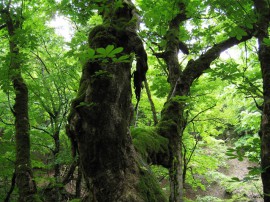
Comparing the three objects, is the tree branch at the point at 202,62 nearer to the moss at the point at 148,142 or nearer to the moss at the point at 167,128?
the moss at the point at 167,128

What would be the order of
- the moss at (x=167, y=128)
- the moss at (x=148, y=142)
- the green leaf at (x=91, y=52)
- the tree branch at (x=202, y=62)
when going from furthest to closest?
the tree branch at (x=202, y=62) → the moss at (x=167, y=128) → the moss at (x=148, y=142) → the green leaf at (x=91, y=52)

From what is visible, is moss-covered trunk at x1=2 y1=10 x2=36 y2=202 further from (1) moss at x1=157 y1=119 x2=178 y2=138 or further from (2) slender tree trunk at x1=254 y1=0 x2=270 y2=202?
(2) slender tree trunk at x1=254 y1=0 x2=270 y2=202

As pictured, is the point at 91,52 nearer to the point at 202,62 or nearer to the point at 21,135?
the point at 21,135

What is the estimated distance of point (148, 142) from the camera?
3562 millimetres

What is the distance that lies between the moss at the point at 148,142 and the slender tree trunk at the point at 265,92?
1653 mm

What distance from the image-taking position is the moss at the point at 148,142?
132 inches

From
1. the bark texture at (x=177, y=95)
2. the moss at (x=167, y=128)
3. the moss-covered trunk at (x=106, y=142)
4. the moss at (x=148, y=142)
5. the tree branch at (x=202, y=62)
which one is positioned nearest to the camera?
the moss-covered trunk at (x=106, y=142)

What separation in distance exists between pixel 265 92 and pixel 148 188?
1.49 m

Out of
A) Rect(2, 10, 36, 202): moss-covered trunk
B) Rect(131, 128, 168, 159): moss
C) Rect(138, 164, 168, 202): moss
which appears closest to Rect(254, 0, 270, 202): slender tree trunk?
Rect(138, 164, 168, 202): moss

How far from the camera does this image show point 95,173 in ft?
8.18

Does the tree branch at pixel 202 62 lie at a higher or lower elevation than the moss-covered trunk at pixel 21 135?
higher

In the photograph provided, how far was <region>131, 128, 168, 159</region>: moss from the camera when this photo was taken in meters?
3.36

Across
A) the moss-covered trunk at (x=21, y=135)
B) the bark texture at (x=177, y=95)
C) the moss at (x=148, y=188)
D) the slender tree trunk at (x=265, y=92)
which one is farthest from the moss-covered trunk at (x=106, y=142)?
the moss-covered trunk at (x=21, y=135)

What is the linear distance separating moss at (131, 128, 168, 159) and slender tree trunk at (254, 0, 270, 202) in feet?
5.42
